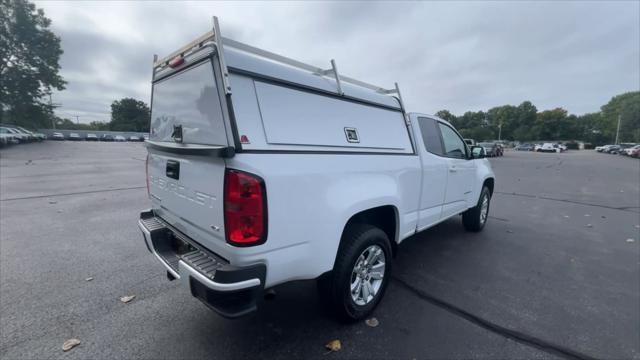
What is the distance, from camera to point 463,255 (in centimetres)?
429

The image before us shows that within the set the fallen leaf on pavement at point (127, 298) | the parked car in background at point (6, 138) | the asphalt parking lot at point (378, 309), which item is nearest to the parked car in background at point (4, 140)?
the parked car in background at point (6, 138)

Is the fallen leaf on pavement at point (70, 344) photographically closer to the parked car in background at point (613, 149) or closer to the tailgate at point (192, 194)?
the tailgate at point (192, 194)

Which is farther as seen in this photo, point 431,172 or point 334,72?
point 431,172

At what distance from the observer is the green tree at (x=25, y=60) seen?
1304 inches

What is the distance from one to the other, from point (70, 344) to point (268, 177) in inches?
86.6

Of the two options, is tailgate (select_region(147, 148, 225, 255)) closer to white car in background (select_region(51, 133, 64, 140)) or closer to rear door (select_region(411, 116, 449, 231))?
rear door (select_region(411, 116, 449, 231))

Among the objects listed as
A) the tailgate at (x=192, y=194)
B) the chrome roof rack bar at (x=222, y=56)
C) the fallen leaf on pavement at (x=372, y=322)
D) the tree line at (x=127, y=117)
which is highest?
the tree line at (x=127, y=117)

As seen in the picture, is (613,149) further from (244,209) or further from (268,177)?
(244,209)

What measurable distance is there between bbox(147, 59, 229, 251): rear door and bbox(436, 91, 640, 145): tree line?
79957 mm

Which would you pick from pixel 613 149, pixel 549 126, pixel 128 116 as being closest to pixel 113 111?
pixel 128 116

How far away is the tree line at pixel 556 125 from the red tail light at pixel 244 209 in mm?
80381

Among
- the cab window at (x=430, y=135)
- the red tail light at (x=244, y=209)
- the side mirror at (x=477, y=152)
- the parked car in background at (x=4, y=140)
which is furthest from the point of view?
the parked car in background at (x=4, y=140)

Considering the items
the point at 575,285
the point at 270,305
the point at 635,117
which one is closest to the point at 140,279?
the point at 270,305

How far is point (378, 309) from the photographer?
289 centimetres
